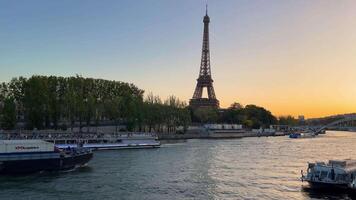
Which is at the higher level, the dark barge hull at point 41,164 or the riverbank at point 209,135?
the riverbank at point 209,135

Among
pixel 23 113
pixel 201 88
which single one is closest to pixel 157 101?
pixel 23 113

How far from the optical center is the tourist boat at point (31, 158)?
135ft

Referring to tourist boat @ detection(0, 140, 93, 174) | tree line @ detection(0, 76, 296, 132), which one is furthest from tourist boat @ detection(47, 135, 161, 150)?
tourist boat @ detection(0, 140, 93, 174)

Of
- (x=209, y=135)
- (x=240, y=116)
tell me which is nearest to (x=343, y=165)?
(x=209, y=135)

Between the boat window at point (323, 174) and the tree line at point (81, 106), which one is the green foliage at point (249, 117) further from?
the boat window at point (323, 174)

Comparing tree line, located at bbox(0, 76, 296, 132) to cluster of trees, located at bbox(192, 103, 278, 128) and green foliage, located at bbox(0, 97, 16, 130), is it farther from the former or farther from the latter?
cluster of trees, located at bbox(192, 103, 278, 128)

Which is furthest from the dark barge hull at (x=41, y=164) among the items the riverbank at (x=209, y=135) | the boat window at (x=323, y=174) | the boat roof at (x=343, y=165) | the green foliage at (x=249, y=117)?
the green foliage at (x=249, y=117)

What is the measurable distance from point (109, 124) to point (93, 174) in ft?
200

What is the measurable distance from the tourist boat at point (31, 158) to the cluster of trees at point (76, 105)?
41.1 metres

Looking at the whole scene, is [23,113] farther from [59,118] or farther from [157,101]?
[157,101]

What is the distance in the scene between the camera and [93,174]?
4125 cm

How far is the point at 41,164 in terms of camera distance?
42.5 meters

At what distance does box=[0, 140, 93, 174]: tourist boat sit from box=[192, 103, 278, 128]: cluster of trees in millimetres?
101980

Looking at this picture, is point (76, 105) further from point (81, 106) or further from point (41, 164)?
point (41, 164)
